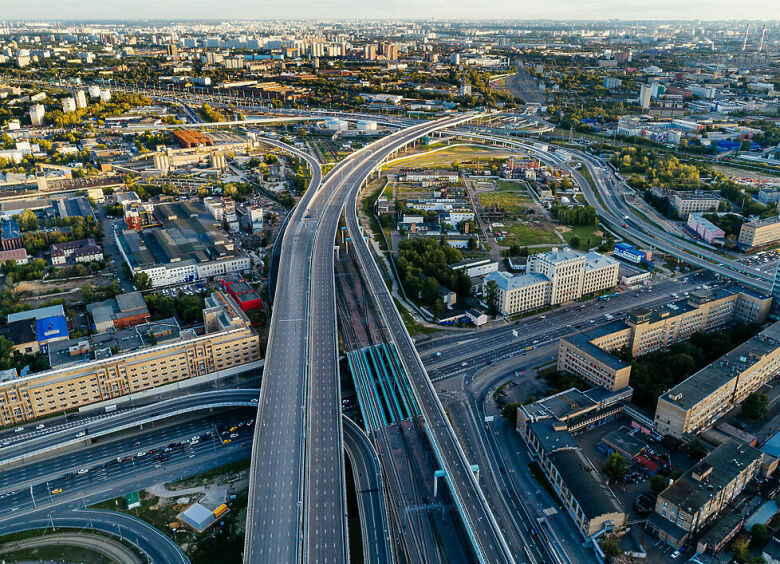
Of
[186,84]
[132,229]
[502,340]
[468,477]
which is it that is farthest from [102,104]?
[468,477]

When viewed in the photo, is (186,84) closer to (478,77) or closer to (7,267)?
(478,77)

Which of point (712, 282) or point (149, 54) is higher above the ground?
point (149, 54)

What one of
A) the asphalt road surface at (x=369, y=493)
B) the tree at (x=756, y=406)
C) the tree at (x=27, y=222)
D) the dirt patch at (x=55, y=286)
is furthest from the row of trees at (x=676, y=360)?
the tree at (x=27, y=222)

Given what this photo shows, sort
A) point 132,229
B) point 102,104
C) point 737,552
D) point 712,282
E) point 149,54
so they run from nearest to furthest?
point 737,552, point 712,282, point 132,229, point 102,104, point 149,54

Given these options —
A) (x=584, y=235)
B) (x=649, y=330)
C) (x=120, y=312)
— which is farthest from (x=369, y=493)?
(x=584, y=235)

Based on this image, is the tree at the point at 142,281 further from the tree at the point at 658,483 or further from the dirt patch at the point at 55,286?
the tree at the point at 658,483

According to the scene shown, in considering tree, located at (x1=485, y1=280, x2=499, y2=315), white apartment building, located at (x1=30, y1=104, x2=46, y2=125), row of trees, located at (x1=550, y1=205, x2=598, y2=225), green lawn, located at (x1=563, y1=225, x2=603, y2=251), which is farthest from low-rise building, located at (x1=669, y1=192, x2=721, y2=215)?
white apartment building, located at (x1=30, y1=104, x2=46, y2=125)

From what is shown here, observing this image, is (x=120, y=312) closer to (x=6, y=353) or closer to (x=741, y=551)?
(x=6, y=353)
